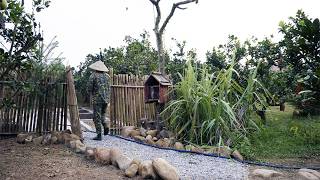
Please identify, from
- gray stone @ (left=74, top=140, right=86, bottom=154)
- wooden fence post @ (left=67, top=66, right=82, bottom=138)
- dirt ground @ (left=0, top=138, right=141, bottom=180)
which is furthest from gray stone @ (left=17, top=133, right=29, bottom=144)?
gray stone @ (left=74, top=140, right=86, bottom=154)

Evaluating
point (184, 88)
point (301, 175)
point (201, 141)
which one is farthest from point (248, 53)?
point (301, 175)

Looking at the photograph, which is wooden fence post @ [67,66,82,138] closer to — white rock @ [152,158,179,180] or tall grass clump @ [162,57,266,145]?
tall grass clump @ [162,57,266,145]

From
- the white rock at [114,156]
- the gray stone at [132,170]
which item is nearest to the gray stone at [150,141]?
the white rock at [114,156]

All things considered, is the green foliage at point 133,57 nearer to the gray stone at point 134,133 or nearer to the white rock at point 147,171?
the gray stone at point 134,133

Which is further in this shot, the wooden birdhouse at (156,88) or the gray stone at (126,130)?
the gray stone at (126,130)

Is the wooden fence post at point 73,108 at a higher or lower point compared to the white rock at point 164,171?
higher

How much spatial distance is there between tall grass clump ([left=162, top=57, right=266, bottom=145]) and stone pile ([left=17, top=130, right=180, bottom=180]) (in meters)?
1.79

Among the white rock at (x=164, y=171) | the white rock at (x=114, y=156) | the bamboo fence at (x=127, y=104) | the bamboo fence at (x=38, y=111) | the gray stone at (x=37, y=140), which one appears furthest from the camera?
the bamboo fence at (x=127, y=104)

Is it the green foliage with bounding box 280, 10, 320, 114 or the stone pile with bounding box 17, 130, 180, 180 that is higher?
the green foliage with bounding box 280, 10, 320, 114

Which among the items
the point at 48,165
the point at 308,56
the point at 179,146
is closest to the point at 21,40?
the point at 48,165

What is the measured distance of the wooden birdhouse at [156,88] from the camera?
6.97 meters

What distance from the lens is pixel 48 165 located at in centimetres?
453

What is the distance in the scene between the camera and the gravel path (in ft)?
14.2

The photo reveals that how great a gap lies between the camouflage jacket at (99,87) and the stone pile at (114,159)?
0.88 m
